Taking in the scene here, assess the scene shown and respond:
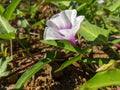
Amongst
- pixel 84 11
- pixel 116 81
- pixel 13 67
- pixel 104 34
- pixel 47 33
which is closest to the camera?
pixel 116 81

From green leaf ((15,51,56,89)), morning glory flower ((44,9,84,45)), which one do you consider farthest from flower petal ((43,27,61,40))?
green leaf ((15,51,56,89))

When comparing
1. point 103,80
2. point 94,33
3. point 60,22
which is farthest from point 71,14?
point 103,80

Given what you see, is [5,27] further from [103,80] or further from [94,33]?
[103,80]

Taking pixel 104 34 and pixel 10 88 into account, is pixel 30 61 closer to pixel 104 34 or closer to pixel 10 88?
pixel 10 88

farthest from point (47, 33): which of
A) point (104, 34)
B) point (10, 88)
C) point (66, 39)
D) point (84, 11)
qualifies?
point (84, 11)

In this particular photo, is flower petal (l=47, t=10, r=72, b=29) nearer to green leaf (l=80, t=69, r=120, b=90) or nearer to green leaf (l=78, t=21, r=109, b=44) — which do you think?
green leaf (l=78, t=21, r=109, b=44)
